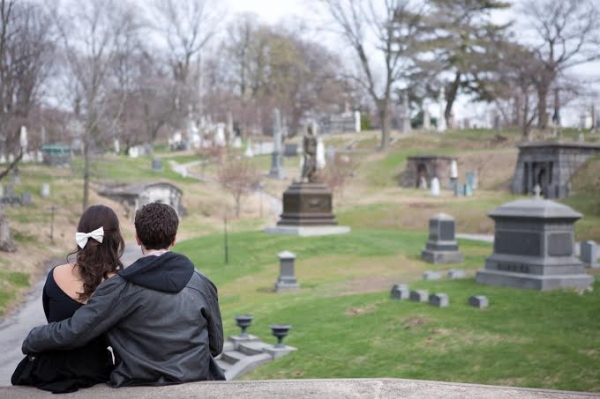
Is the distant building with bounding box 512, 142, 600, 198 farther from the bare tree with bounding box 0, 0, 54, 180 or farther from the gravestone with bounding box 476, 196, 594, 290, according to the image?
the gravestone with bounding box 476, 196, 594, 290

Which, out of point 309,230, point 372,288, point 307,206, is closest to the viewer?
point 372,288

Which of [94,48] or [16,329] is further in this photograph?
[94,48]

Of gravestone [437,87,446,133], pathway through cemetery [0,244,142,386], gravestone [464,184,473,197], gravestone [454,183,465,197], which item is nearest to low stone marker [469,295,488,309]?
pathway through cemetery [0,244,142,386]

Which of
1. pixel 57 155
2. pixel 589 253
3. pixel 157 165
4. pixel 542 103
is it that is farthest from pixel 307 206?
pixel 542 103

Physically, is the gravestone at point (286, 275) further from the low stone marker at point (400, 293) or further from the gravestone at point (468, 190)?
the gravestone at point (468, 190)

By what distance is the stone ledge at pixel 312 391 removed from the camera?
410 centimetres

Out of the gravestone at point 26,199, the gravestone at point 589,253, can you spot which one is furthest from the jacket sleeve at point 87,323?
the gravestone at point 26,199

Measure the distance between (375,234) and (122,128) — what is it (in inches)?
1044

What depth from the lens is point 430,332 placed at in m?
Answer: 11.1

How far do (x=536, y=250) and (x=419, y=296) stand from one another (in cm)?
236

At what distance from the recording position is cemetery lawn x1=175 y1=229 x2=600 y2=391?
9.20 m

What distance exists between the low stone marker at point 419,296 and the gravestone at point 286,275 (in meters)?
5.14

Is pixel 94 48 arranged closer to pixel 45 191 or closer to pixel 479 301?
pixel 45 191

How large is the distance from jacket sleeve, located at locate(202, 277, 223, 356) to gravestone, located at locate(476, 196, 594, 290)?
32.6 ft
